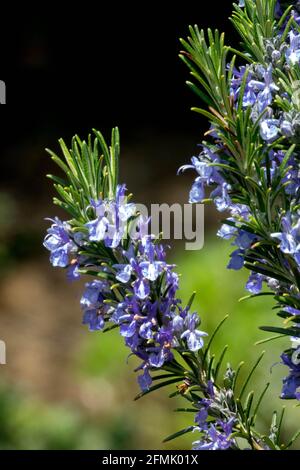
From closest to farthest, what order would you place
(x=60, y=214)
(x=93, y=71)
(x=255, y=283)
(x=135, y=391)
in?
(x=255, y=283), (x=135, y=391), (x=60, y=214), (x=93, y=71)

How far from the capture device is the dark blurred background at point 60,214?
3410mm

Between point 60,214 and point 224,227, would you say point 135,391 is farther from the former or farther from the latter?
point 224,227

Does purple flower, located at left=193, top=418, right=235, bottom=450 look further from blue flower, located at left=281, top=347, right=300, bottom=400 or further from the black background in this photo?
the black background

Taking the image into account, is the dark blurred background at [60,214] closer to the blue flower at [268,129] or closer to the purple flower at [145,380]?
the purple flower at [145,380]

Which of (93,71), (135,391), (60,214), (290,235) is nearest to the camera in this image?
(290,235)

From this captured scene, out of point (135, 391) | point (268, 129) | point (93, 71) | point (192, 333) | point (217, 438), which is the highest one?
point (93, 71)

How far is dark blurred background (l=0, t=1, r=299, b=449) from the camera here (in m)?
3.41

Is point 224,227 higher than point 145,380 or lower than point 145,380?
higher

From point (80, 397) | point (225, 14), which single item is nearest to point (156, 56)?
point (225, 14)

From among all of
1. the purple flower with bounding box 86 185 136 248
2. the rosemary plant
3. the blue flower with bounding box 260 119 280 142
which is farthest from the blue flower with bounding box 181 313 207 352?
the blue flower with bounding box 260 119 280 142

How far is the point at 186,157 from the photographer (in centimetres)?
575

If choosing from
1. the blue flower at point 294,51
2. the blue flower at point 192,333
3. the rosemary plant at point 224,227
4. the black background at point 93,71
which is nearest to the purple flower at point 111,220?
the rosemary plant at point 224,227

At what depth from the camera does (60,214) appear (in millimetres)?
5191

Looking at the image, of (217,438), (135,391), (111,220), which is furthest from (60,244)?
(135,391)
